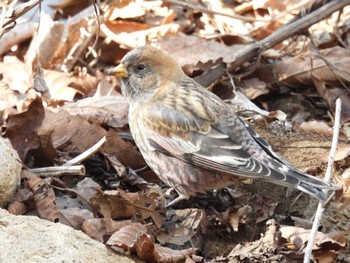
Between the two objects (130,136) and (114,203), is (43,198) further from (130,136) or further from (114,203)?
(130,136)

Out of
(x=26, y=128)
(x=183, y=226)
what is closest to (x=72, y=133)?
(x=26, y=128)

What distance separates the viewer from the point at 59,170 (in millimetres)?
4641

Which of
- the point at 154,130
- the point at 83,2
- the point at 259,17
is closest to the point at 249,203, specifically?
the point at 154,130

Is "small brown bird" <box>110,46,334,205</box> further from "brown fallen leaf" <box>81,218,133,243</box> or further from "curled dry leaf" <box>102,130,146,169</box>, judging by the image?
"brown fallen leaf" <box>81,218,133,243</box>

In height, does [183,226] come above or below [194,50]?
below

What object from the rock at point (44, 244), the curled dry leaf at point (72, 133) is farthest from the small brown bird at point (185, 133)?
the rock at point (44, 244)

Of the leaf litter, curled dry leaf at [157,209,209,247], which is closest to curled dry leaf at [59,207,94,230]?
the leaf litter

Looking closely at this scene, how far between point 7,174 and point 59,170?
0.54m

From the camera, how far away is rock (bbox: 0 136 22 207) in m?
4.13

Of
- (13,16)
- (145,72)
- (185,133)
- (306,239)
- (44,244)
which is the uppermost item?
(13,16)

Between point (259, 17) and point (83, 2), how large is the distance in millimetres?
1697

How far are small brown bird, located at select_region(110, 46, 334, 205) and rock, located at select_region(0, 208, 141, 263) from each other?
1052 millimetres

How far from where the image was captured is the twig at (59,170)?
459 cm

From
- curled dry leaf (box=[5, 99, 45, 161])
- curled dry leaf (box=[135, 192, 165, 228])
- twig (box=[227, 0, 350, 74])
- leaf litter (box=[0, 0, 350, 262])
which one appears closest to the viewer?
leaf litter (box=[0, 0, 350, 262])
